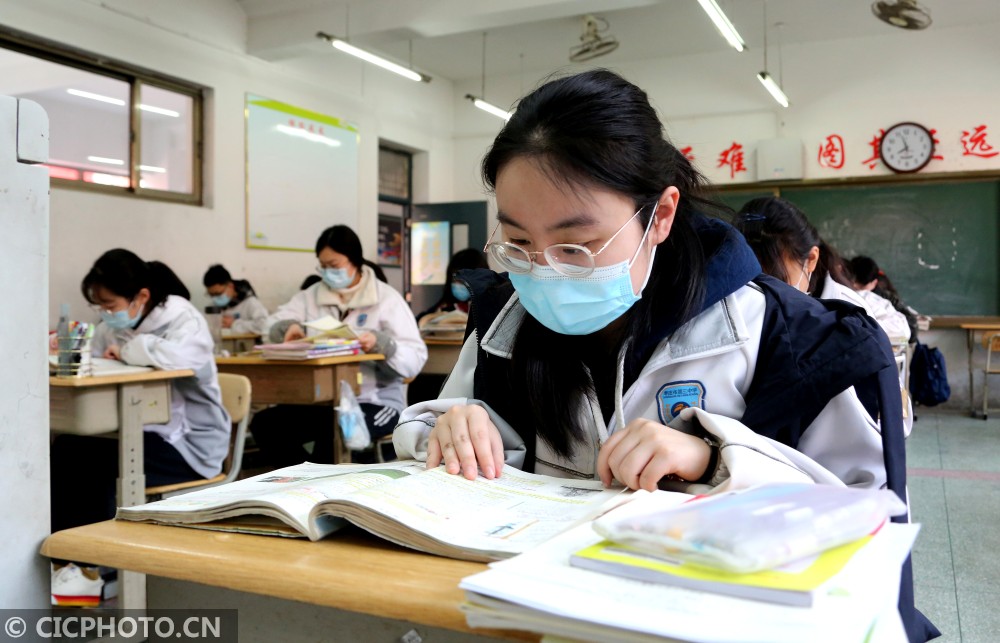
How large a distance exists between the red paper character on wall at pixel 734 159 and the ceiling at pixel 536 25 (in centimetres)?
97

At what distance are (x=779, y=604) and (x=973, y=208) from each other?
8.02m

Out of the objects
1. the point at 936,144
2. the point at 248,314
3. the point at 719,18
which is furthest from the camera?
the point at 936,144

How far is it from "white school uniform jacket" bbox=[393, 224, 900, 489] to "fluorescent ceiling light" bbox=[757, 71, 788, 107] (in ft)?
20.0

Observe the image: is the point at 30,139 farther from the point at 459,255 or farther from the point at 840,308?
the point at 459,255

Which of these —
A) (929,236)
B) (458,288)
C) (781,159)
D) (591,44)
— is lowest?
(458,288)

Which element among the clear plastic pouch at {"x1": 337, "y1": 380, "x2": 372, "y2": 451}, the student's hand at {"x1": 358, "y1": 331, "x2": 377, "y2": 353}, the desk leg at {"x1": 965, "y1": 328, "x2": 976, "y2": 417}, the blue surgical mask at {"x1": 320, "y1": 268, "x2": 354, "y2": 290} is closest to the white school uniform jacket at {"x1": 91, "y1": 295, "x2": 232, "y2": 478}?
the clear plastic pouch at {"x1": 337, "y1": 380, "x2": 372, "y2": 451}

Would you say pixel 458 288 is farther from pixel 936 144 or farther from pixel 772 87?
pixel 936 144

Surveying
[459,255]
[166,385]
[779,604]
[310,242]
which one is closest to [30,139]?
[779,604]

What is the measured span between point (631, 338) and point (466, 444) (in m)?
0.26

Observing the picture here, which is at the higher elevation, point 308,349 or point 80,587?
point 308,349

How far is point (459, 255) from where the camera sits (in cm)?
514

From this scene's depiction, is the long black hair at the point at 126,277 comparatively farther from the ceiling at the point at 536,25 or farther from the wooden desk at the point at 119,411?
the ceiling at the point at 536,25

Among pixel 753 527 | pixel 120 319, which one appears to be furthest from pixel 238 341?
pixel 753 527

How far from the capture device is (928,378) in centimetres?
637
